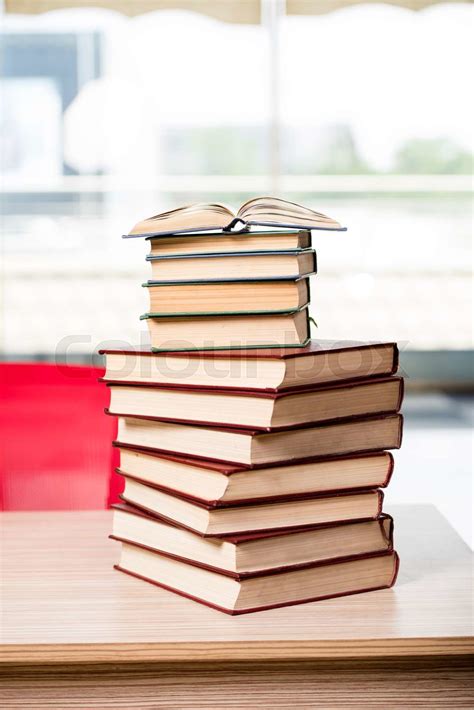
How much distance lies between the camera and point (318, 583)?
2.91ft

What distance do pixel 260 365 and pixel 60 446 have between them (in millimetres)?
778

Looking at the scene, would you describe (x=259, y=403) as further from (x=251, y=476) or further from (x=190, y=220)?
(x=190, y=220)

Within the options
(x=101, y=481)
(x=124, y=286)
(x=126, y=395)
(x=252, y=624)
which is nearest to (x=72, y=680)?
(x=252, y=624)

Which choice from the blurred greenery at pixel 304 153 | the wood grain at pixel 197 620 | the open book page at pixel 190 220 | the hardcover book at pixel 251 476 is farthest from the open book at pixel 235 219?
the blurred greenery at pixel 304 153

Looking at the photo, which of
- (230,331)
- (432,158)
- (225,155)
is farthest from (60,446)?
(432,158)

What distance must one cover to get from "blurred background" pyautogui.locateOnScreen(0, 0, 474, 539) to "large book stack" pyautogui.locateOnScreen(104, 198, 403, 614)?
4998mm

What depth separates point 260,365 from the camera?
85cm

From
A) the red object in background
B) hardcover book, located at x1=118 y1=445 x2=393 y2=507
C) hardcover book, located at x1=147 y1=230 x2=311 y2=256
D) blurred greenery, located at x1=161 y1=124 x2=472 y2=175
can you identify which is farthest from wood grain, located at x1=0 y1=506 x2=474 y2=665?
blurred greenery, located at x1=161 y1=124 x2=472 y2=175

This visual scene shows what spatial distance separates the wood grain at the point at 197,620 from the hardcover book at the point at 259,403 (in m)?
0.17

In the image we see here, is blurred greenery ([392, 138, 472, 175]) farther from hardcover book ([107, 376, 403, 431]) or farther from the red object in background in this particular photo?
hardcover book ([107, 376, 403, 431])

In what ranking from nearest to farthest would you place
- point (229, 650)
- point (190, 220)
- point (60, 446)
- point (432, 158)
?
1. point (229, 650)
2. point (190, 220)
3. point (60, 446)
4. point (432, 158)

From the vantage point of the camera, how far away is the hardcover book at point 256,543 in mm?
855

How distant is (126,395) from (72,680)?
0.89 feet

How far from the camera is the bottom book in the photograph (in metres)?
0.85
